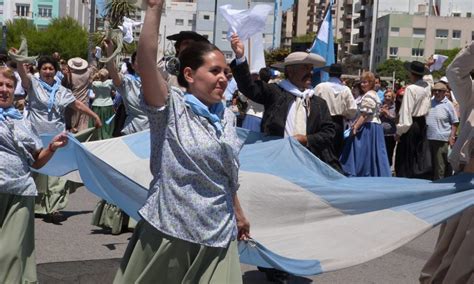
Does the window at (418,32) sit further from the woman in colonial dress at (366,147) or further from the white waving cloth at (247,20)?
the white waving cloth at (247,20)

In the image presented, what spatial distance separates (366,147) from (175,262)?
7440mm

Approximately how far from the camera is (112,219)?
979 centimetres

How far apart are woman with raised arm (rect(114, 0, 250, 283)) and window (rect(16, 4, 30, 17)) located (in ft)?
413

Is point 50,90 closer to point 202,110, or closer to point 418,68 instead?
point 418,68

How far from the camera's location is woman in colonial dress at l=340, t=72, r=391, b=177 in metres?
11.8

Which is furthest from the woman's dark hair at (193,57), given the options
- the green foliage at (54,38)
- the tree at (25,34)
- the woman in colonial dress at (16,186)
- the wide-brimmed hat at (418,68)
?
the green foliage at (54,38)

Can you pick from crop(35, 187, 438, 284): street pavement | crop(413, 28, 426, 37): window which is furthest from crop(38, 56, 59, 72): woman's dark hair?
crop(413, 28, 426, 37): window

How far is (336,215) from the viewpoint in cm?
→ 597

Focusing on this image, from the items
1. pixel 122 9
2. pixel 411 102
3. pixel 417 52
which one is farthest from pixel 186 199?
pixel 417 52

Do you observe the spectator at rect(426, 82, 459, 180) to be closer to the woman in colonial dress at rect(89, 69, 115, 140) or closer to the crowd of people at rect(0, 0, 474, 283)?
the crowd of people at rect(0, 0, 474, 283)

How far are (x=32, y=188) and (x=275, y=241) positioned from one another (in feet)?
5.79

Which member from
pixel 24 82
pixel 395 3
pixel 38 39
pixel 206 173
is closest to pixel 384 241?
pixel 206 173

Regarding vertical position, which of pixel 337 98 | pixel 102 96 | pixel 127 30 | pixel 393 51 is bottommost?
pixel 393 51

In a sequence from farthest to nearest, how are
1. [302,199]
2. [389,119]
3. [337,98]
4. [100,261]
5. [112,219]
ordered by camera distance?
[389,119], [337,98], [112,219], [100,261], [302,199]
